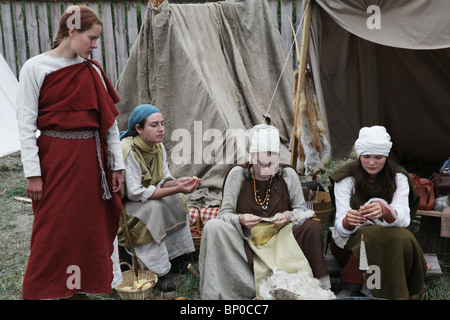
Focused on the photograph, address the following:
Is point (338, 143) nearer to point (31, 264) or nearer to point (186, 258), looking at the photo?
point (186, 258)

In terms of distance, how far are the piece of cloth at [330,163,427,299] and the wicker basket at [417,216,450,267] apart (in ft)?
2.21

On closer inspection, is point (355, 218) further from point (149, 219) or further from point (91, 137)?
point (91, 137)

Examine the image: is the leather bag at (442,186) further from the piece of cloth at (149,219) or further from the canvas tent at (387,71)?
the piece of cloth at (149,219)

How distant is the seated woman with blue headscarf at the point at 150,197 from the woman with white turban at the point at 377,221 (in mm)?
998

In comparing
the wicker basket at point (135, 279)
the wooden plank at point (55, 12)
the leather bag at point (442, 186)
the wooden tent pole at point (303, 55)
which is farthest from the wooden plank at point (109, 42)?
the leather bag at point (442, 186)

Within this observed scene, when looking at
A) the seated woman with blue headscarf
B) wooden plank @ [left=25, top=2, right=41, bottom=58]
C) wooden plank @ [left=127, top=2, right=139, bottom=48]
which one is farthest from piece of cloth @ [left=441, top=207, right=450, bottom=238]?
wooden plank @ [left=25, top=2, right=41, bottom=58]

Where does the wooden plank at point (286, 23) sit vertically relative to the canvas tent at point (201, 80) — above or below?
above

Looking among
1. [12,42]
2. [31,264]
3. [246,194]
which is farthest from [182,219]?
[12,42]

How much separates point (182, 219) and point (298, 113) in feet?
4.15

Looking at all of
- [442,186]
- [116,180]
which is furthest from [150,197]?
[442,186]

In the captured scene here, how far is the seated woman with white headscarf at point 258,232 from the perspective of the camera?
294 centimetres

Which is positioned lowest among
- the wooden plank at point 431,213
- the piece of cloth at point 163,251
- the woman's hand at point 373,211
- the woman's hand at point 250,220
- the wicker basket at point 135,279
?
the wicker basket at point 135,279

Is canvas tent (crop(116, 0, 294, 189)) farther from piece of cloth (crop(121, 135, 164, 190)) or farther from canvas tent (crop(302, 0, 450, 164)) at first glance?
piece of cloth (crop(121, 135, 164, 190))

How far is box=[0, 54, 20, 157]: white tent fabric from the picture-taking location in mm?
6633
